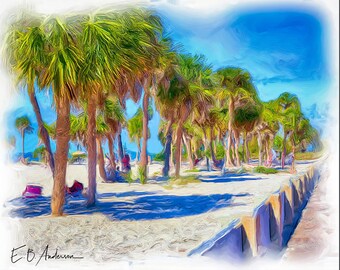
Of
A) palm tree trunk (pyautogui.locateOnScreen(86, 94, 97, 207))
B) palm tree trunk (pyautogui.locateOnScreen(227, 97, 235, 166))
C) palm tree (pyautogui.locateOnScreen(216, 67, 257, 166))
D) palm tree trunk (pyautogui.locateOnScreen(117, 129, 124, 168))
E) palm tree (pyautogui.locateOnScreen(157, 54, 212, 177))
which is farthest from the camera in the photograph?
palm tree trunk (pyautogui.locateOnScreen(227, 97, 235, 166))

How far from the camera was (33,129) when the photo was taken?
5980mm

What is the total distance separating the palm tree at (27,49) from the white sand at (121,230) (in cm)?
122

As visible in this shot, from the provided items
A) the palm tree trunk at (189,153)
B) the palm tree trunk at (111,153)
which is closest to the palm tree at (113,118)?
the palm tree trunk at (111,153)

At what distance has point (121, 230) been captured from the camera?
5.58m

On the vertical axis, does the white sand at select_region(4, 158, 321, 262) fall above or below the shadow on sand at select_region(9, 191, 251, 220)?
below

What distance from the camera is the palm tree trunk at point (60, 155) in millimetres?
5766

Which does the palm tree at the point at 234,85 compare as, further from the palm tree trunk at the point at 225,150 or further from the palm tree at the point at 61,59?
the palm tree at the point at 61,59

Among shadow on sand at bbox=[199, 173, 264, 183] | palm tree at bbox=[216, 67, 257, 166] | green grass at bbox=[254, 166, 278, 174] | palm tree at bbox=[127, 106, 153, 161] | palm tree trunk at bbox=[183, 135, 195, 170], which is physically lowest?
shadow on sand at bbox=[199, 173, 264, 183]

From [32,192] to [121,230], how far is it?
133 cm

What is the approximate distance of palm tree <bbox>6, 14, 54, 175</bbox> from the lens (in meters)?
5.30

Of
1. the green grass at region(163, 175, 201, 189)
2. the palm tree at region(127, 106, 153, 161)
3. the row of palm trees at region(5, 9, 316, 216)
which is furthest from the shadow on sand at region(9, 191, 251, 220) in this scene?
the palm tree at region(127, 106, 153, 161)

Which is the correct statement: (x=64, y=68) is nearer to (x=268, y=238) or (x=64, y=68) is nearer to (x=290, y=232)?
(x=268, y=238)

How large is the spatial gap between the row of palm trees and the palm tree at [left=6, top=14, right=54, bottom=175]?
A: 0.04ft
